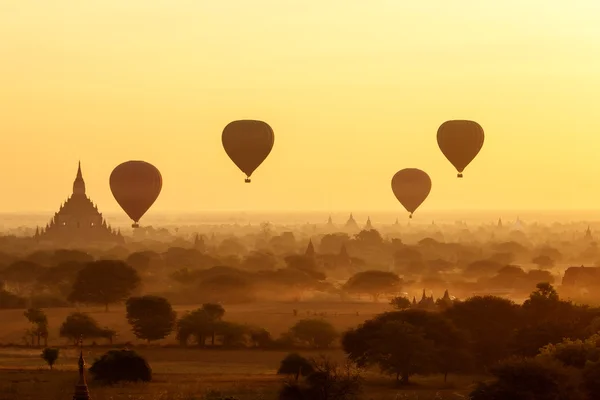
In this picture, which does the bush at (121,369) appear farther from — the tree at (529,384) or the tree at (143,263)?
the tree at (143,263)

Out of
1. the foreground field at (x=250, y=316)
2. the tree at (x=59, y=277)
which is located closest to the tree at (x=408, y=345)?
the foreground field at (x=250, y=316)

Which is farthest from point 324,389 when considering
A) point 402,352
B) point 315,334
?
point 315,334

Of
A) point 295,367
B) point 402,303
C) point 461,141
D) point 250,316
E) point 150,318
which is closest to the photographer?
point 295,367

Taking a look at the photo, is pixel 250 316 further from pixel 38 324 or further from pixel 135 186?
pixel 135 186

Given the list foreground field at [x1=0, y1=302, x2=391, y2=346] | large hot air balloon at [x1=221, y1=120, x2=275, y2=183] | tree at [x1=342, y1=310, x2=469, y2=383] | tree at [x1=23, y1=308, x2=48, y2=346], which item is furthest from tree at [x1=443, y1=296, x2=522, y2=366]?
tree at [x1=23, y1=308, x2=48, y2=346]

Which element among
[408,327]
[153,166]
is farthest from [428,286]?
[408,327]

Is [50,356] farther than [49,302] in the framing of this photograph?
No

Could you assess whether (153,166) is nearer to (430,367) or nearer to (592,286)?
(592,286)
